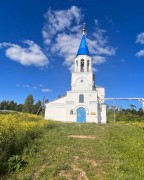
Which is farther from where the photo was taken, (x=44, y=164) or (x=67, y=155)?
(x=67, y=155)

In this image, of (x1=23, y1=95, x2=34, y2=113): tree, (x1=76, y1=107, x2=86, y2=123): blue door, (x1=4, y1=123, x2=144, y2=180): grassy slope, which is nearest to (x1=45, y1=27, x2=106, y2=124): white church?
(x1=76, y1=107, x2=86, y2=123): blue door

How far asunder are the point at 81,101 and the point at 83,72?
4643 mm

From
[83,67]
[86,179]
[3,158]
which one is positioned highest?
[83,67]

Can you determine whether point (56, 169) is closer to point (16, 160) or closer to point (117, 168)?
point (16, 160)

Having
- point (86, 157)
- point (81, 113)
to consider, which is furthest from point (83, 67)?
point (86, 157)

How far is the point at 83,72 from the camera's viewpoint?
37250mm

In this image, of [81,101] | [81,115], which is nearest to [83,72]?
[81,101]

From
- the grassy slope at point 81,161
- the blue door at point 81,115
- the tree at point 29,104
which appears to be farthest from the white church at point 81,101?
the tree at point 29,104

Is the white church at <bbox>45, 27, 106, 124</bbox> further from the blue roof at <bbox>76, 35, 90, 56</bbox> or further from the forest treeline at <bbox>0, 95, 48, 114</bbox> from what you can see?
the forest treeline at <bbox>0, 95, 48, 114</bbox>

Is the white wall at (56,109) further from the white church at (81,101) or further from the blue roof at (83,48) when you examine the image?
the blue roof at (83,48)

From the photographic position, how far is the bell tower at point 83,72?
36969 mm

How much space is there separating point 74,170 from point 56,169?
1.91ft

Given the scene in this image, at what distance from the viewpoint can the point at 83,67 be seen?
125 ft

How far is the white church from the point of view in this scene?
35312 mm
